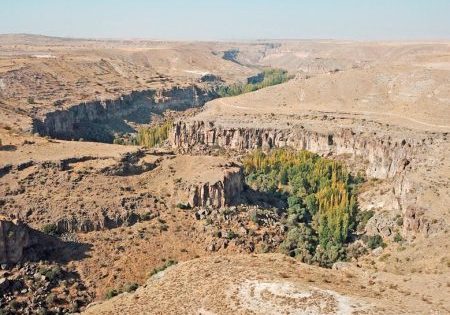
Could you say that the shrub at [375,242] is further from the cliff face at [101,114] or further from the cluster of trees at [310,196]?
the cliff face at [101,114]


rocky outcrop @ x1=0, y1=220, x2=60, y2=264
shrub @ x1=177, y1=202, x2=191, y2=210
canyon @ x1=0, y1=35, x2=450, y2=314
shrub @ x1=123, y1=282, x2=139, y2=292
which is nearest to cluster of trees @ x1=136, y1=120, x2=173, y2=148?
canyon @ x1=0, y1=35, x2=450, y2=314

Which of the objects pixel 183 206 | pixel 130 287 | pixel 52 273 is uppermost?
pixel 183 206

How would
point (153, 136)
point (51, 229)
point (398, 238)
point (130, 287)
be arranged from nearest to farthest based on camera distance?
point (130, 287) < point (51, 229) < point (398, 238) < point (153, 136)

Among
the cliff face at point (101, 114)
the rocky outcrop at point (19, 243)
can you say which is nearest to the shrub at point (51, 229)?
the rocky outcrop at point (19, 243)

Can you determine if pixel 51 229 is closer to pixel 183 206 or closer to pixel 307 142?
pixel 183 206

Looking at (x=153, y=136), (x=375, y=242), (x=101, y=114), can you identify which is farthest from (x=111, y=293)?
(x=101, y=114)

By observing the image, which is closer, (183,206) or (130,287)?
(130,287)

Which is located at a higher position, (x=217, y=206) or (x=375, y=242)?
(x=217, y=206)
